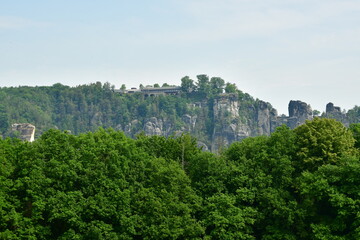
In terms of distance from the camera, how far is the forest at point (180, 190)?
47812mm

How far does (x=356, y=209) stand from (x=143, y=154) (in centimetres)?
1588

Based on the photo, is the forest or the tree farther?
the tree

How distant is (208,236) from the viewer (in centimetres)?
4822

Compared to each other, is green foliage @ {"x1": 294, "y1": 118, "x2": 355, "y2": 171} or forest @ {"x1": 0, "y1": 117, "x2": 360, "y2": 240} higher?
green foliage @ {"x1": 294, "y1": 118, "x2": 355, "y2": 171}

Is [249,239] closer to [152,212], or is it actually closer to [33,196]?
[152,212]

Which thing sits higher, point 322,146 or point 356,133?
point 356,133

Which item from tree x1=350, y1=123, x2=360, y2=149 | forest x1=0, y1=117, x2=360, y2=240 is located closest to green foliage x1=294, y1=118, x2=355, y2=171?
forest x1=0, y1=117, x2=360, y2=240

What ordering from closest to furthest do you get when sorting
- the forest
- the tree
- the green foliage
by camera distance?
the forest
the green foliage
the tree

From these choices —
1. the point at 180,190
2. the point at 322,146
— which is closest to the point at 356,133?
the point at 322,146

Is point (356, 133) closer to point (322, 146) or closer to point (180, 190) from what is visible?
point (322, 146)

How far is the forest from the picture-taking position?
47.8 m

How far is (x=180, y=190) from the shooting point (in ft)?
169

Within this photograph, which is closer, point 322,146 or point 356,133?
point 322,146

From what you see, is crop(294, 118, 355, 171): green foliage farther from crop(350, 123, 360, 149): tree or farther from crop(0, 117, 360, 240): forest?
crop(350, 123, 360, 149): tree
